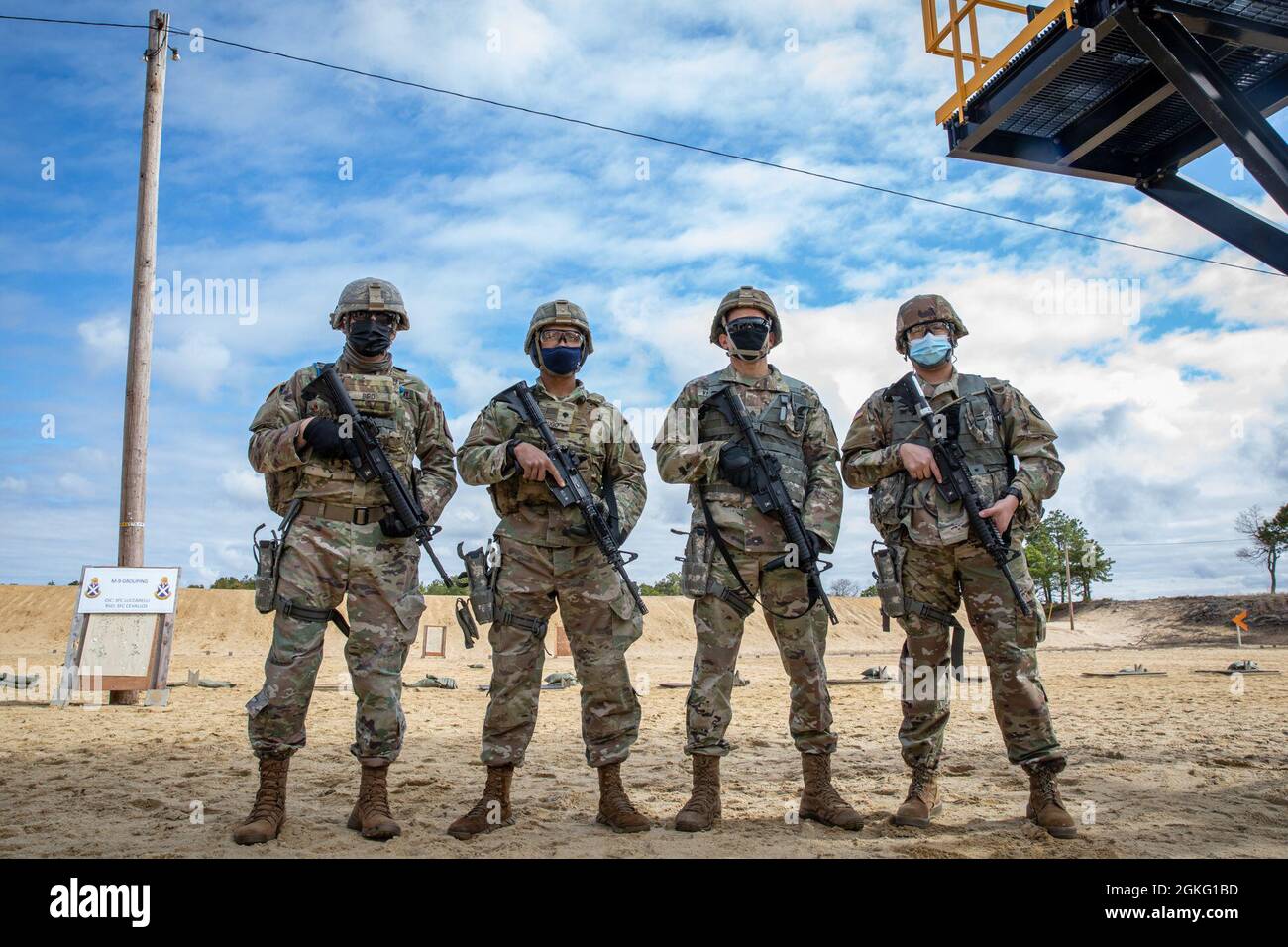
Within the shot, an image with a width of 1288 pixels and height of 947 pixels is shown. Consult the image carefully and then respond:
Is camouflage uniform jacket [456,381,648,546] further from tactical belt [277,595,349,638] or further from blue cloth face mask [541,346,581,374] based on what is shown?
tactical belt [277,595,349,638]

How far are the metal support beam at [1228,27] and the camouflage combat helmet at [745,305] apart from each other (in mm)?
3117

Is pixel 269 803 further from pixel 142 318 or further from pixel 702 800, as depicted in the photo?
pixel 142 318

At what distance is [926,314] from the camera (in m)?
5.00

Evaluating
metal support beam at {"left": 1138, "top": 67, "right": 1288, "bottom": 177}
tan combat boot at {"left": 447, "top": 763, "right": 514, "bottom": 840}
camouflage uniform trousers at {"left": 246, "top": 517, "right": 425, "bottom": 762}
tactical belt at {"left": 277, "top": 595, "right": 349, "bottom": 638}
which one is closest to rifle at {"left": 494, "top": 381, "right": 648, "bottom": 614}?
camouflage uniform trousers at {"left": 246, "top": 517, "right": 425, "bottom": 762}

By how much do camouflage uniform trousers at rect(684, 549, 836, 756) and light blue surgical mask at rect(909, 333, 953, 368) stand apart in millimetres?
1441

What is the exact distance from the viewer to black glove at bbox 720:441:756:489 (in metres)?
4.74

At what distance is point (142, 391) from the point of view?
35.0 ft

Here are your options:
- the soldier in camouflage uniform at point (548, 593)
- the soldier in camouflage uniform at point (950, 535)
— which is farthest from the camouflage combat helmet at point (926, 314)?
the soldier in camouflage uniform at point (548, 593)

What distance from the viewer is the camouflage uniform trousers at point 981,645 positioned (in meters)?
4.45

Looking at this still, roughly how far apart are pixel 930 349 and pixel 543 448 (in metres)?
2.25

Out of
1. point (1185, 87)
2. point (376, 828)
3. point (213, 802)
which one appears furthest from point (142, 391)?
point (1185, 87)
